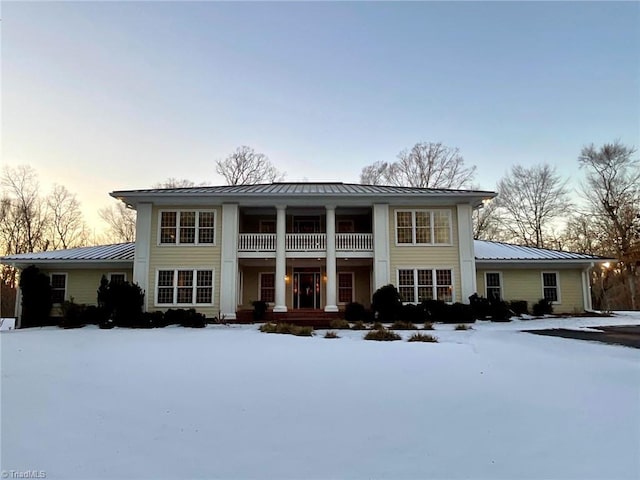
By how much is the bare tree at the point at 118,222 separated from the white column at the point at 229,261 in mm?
24005

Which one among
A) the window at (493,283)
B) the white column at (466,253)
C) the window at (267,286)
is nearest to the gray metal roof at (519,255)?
the window at (493,283)

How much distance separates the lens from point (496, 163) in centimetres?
3466

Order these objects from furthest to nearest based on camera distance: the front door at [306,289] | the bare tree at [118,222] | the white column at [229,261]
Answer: the bare tree at [118,222]
the front door at [306,289]
the white column at [229,261]

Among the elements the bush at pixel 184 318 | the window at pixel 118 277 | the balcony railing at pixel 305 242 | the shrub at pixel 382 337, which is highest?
the balcony railing at pixel 305 242

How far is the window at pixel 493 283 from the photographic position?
19.8m

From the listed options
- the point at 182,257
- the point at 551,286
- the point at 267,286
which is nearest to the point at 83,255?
the point at 182,257

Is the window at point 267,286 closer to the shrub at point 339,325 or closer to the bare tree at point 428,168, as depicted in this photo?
the shrub at point 339,325

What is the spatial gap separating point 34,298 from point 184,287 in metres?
6.58

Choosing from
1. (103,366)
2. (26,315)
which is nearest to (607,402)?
(103,366)

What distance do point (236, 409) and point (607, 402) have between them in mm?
5034

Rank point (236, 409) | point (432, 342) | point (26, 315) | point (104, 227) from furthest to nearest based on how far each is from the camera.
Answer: point (104, 227)
point (26, 315)
point (432, 342)
point (236, 409)

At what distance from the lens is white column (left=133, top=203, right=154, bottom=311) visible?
17.6 meters

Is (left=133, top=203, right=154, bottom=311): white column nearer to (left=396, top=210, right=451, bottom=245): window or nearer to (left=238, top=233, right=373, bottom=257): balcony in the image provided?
(left=238, top=233, right=373, bottom=257): balcony

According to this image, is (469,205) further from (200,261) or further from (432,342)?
(200,261)
